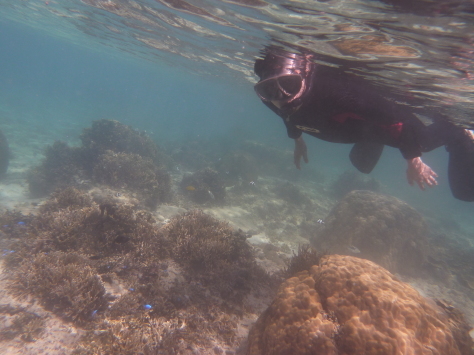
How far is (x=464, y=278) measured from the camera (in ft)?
42.0

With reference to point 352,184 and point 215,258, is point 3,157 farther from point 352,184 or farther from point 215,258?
point 352,184

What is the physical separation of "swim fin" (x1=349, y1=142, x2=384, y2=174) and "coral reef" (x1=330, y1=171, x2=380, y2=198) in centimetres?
1954

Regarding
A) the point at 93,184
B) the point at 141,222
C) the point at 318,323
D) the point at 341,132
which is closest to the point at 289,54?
the point at 341,132

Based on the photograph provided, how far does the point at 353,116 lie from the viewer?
144 inches

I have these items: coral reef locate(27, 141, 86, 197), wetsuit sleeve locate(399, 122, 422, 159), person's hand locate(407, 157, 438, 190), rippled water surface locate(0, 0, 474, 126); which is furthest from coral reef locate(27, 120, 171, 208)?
wetsuit sleeve locate(399, 122, 422, 159)

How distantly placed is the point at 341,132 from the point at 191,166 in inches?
852

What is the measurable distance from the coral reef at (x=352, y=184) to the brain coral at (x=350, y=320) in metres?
20.8

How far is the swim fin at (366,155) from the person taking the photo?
16.0ft

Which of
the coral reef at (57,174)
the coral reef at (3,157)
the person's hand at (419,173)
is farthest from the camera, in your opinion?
the coral reef at (3,157)

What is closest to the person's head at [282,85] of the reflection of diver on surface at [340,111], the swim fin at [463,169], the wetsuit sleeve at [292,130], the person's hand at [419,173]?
the reflection of diver on surface at [340,111]

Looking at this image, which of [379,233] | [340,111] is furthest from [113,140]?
[379,233]

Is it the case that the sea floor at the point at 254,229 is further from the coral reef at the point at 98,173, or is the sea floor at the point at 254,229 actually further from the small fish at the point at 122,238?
the small fish at the point at 122,238

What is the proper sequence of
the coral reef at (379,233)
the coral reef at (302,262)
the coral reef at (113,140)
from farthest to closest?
the coral reef at (113,140) < the coral reef at (379,233) < the coral reef at (302,262)

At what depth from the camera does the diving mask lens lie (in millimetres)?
3427
